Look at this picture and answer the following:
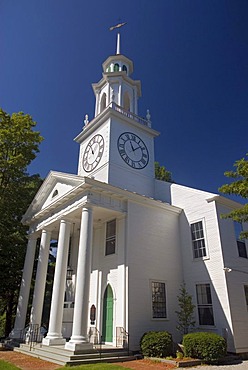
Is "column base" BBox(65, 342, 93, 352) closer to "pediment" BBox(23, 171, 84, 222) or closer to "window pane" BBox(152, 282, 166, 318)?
"window pane" BBox(152, 282, 166, 318)

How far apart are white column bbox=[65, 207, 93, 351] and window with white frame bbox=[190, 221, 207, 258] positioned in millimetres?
6023

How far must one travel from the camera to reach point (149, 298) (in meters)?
13.0

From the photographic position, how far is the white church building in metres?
12.3

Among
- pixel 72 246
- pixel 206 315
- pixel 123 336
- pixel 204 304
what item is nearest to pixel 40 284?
pixel 72 246

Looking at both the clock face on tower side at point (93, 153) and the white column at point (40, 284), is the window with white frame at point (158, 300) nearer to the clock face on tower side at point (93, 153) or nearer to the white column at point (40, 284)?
the white column at point (40, 284)

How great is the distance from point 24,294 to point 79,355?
768cm

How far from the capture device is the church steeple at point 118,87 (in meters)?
21.6

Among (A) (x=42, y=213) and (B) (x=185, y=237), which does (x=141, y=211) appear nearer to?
(B) (x=185, y=237)

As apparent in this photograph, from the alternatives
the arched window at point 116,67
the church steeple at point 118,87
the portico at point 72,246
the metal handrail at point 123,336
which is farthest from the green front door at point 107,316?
the arched window at point 116,67

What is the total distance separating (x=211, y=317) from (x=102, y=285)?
5.47 metres

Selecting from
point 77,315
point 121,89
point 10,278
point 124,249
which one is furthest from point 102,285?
point 121,89

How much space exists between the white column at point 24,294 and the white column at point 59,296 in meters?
4.10

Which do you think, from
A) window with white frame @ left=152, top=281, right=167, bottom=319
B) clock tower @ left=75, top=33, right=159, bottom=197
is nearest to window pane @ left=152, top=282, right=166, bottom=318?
window with white frame @ left=152, top=281, right=167, bottom=319

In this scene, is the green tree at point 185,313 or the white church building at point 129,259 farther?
the green tree at point 185,313
